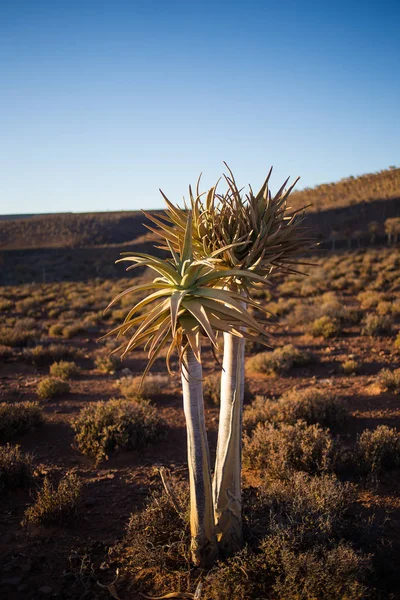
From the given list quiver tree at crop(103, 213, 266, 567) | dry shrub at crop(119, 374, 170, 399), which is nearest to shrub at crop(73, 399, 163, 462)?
dry shrub at crop(119, 374, 170, 399)

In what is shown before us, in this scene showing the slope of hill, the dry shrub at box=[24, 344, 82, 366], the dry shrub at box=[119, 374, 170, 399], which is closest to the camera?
the dry shrub at box=[119, 374, 170, 399]

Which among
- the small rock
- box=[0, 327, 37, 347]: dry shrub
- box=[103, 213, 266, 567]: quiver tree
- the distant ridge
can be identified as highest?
the distant ridge

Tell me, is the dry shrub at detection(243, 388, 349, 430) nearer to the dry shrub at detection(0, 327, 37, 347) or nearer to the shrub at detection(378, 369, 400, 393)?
the shrub at detection(378, 369, 400, 393)

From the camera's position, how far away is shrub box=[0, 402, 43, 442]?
603 centimetres

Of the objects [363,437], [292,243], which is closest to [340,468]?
[363,437]

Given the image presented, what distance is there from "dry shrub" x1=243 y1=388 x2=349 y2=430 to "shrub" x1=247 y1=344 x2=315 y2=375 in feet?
8.50

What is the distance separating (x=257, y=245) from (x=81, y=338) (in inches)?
477

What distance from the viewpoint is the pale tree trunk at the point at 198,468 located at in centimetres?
281

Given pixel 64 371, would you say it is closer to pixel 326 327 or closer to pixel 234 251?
pixel 326 327

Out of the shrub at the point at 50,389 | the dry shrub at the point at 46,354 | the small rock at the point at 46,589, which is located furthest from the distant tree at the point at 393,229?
the small rock at the point at 46,589

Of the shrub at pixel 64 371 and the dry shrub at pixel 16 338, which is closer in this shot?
the shrub at pixel 64 371

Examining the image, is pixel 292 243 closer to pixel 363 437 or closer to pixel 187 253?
pixel 187 253

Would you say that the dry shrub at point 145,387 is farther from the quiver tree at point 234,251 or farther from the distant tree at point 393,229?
the distant tree at point 393,229

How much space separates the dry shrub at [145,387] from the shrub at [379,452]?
12.7 feet
